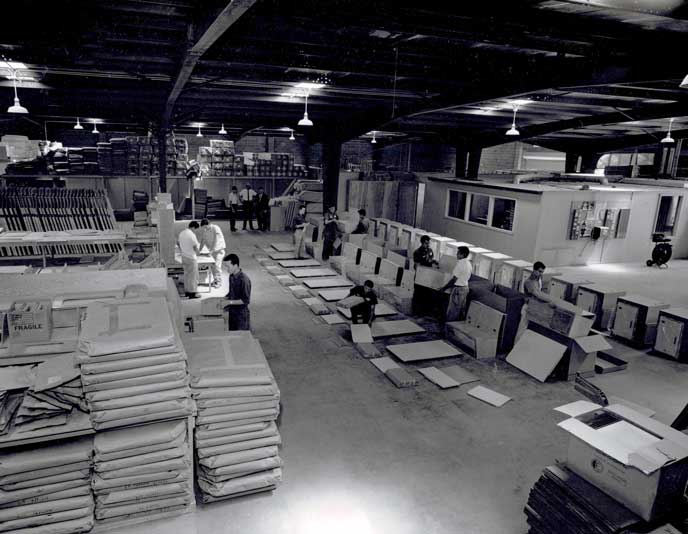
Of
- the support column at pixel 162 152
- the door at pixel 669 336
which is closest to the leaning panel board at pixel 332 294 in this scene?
the door at pixel 669 336

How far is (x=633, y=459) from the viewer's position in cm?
324

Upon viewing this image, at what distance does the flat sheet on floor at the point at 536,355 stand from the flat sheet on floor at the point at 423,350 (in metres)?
0.88

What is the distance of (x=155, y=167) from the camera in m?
19.8

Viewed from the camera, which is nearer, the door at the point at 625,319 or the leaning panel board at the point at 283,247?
the door at the point at 625,319

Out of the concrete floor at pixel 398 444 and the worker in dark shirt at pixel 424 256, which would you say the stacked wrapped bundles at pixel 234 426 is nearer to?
the concrete floor at pixel 398 444

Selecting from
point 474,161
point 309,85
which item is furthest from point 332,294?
point 474,161

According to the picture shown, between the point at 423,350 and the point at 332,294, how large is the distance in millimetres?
3194

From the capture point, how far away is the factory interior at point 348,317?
345 centimetres

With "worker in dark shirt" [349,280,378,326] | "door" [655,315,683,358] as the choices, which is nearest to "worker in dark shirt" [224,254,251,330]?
"worker in dark shirt" [349,280,378,326]

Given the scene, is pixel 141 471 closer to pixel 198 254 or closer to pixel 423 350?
pixel 423 350

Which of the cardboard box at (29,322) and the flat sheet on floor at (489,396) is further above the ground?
the cardboard box at (29,322)

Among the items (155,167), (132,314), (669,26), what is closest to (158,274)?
(132,314)

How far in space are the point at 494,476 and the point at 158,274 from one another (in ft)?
12.7

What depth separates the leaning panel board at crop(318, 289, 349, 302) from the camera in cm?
1005
